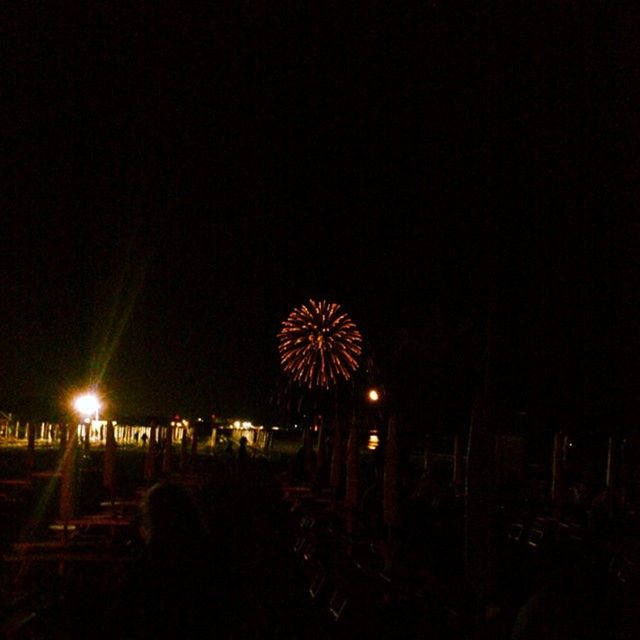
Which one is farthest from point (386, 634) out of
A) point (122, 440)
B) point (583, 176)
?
point (122, 440)

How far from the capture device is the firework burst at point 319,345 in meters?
28.0

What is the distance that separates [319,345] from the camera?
2816 cm

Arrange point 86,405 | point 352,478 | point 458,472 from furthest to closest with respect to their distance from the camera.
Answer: point 86,405 → point 458,472 → point 352,478

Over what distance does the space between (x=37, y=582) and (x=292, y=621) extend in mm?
3772

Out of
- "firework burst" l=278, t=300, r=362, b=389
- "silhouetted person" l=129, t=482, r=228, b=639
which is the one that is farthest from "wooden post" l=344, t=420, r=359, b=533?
"firework burst" l=278, t=300, r=362, b=389

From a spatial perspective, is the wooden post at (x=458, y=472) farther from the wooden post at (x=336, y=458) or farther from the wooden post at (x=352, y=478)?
the wooden post at (x=352, y=478)

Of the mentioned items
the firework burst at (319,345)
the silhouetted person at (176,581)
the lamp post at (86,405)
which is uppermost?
the firework burst at (319,345)

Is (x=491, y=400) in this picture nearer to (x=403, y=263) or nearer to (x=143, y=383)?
(x=403, y=263)

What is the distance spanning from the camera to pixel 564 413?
12.9 metres

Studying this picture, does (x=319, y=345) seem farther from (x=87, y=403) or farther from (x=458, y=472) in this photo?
(x=458, y=472)

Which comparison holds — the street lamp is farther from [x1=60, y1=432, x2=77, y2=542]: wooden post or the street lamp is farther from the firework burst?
the firework burst

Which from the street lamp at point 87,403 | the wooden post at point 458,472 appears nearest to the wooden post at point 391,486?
the wooden post at point 458,472

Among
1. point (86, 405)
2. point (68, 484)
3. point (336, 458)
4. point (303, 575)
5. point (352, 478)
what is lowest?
point (303, 575)

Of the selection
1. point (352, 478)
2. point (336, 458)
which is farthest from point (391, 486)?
point (336, 458)
